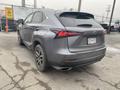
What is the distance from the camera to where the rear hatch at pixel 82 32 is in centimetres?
307

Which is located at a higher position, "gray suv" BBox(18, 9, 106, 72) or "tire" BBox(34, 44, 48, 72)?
"gray suv" BBox(18, 9, 106, 72)

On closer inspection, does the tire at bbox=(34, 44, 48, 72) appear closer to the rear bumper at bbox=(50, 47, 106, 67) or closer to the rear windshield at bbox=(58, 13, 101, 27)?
the rear bumper at bbox=(50, 47, 106, 67)

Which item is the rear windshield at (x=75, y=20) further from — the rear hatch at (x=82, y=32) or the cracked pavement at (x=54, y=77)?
the cracked pavement at (x=54, y=77)

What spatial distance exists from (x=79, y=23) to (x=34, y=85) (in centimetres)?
169

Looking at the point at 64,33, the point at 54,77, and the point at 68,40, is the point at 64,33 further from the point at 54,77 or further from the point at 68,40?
the point at 54,77

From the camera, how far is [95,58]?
138 inches

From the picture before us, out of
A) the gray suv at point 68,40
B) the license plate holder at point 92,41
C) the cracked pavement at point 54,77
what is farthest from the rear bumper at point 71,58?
the cracked pavement at point 54,77

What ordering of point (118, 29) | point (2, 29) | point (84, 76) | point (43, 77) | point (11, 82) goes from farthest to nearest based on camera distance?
point (118, 29)
point (2, 29)
point (84, 76)
point (43, 77)
point (11, 82)

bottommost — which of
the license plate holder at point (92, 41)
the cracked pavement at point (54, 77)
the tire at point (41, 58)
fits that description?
the cracked pavement at point (54, 77)

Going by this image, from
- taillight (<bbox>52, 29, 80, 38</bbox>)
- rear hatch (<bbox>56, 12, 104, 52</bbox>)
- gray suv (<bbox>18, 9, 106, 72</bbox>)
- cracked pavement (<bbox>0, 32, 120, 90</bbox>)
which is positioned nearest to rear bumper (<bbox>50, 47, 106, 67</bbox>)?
gray suv (<bbox>18, 9, 106, 72</bbox>)

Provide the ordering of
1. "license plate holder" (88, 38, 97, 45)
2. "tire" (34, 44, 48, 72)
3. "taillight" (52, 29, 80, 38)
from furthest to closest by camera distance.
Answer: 1. "tire" (34, 44, 48, 72)
2. "license plate holder" (88, 38, 97, 45)
3. "taillight" (52, 29, 80, 38)

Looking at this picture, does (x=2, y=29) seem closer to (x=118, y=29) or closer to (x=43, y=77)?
(x=43, y=77)

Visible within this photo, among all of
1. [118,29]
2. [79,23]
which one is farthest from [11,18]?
[118,29]

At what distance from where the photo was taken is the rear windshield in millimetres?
3193
